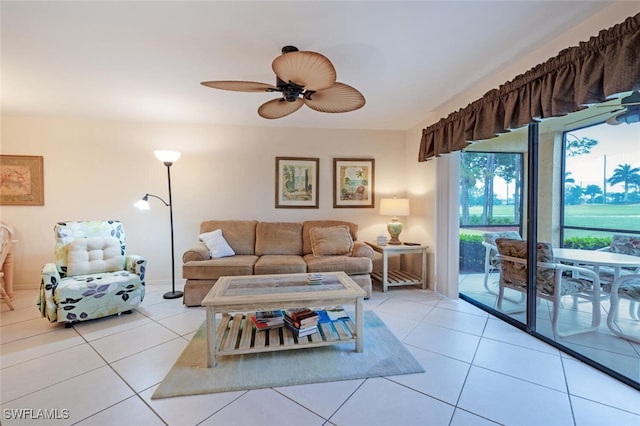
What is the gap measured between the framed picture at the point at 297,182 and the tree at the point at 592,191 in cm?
300

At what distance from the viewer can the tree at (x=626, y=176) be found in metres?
2.14

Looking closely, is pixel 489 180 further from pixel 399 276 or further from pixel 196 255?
pixel 196 255

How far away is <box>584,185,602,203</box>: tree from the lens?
247cm

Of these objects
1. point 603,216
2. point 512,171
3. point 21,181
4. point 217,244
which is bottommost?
point 217,244

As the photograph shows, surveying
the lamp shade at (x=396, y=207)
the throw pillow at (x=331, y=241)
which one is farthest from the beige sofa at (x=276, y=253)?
the lamp shade at (x=396, y=207)

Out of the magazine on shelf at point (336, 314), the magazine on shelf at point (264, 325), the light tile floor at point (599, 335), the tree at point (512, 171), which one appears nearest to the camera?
the light tile floor at point (599, 335)

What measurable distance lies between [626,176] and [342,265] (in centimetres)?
261

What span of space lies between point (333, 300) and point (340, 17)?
74.2 inches

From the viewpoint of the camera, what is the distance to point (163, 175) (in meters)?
3.86

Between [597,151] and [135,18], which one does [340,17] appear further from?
[597,151]

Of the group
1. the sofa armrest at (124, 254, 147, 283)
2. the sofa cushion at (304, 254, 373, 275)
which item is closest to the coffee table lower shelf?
the sofa cushion at (304, 254, 373, 275)

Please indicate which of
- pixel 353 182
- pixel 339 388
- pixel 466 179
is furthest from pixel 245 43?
pixel 466 179

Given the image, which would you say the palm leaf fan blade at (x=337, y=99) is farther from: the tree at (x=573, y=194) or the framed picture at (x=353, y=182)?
the tree at (x=573, y=194)

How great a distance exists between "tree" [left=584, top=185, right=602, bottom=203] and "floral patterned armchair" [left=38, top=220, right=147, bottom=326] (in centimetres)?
455
